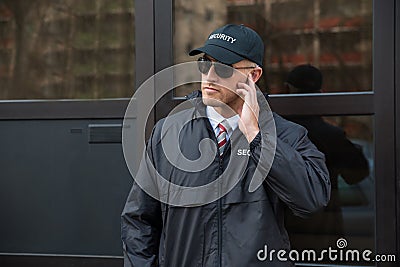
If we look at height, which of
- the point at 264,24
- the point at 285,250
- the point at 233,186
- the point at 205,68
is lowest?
the point at 285,250

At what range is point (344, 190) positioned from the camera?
10.3ft

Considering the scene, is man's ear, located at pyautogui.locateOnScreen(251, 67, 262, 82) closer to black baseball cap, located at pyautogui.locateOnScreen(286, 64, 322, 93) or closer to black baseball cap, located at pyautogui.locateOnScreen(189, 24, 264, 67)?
black baseball cap, located at pyautogui.locateOnScreen(189, 24, 264, 67)

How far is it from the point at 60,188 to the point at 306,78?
1645 millimetres

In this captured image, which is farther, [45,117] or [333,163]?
[45,117]

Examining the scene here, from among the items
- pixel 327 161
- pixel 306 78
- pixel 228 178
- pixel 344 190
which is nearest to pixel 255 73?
pixel 228 178

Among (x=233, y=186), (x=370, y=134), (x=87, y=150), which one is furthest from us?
(x=87, y=150)

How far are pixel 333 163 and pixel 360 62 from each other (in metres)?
0.58

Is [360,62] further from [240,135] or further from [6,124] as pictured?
[6,124]

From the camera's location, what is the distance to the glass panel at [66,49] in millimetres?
3439

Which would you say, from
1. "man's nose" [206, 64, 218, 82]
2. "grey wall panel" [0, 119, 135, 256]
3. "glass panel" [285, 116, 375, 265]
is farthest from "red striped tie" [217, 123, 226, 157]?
"grey wall panel" [0, 119, 135, 256]

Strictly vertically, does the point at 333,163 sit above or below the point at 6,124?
below

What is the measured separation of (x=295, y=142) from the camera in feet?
7.37

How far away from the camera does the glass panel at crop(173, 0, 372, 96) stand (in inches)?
122

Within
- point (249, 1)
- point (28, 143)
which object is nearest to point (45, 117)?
point (28, 143)
